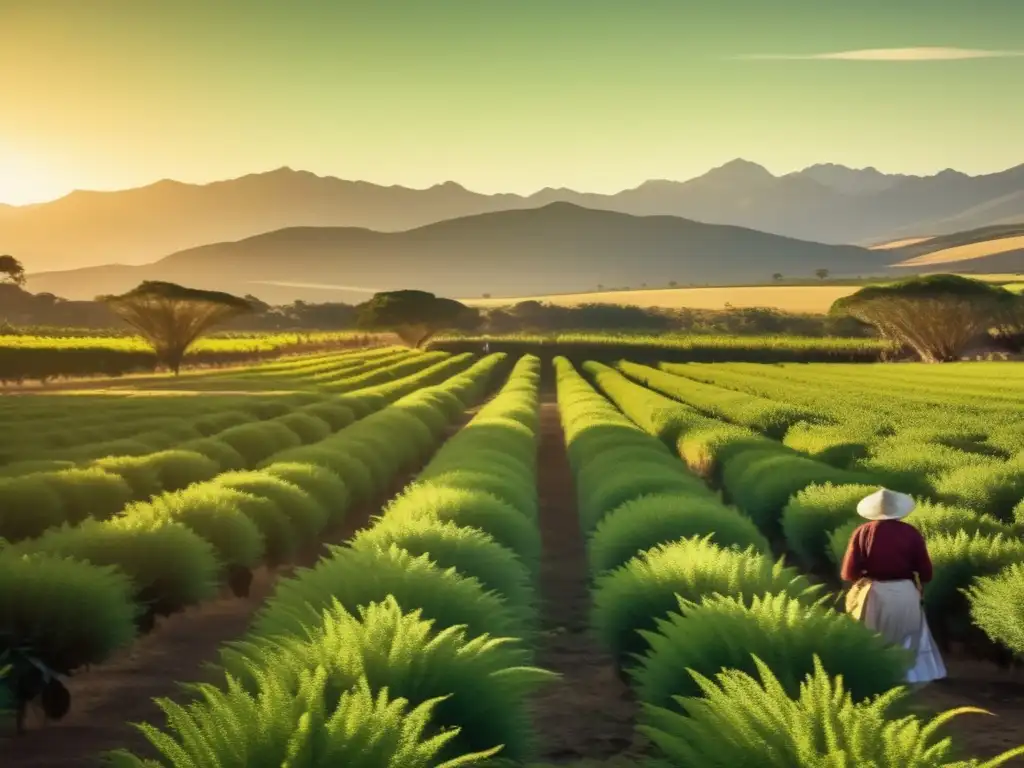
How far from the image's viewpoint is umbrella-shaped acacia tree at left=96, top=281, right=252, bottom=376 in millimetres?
68750

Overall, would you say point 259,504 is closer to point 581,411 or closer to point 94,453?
point 94,453

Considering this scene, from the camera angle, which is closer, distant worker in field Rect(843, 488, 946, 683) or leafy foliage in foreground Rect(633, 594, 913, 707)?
leafy foliage in foreground Rect(633, 594, 913, 707)

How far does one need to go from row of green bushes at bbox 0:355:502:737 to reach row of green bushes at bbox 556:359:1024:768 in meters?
4.16

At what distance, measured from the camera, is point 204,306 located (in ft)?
232

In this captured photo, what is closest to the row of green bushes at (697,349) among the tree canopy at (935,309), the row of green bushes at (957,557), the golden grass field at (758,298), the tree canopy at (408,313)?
the tree canopy at (935,309)

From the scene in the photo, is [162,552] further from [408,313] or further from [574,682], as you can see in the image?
[408,313]

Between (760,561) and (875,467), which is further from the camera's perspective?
(875,467)

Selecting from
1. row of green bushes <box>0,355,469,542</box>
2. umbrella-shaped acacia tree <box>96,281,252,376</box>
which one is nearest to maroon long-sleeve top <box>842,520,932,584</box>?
row of green bushes <box>0,355,469,542</box>

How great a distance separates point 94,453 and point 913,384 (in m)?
31.5

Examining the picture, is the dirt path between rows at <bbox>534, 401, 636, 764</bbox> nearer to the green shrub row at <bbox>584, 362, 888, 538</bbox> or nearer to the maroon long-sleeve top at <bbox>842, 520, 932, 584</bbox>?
the maroon long-sleeve top at <bbox>842, 520, 932, 584</bbox>

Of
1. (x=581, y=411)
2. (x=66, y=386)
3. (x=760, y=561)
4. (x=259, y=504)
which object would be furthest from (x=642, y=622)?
(x=66, y=386)

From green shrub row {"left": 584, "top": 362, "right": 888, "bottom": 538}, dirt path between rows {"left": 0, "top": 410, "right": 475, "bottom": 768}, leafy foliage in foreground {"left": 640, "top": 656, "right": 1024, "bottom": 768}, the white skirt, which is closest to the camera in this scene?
leafy foliage in foreground {"left": 640, "top": 656, "right": 1024, "bottom": 768}

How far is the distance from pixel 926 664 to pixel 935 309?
2695 inches

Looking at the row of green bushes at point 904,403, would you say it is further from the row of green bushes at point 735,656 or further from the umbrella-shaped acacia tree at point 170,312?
the umbrella-shaped acacia tree at point 170,312
